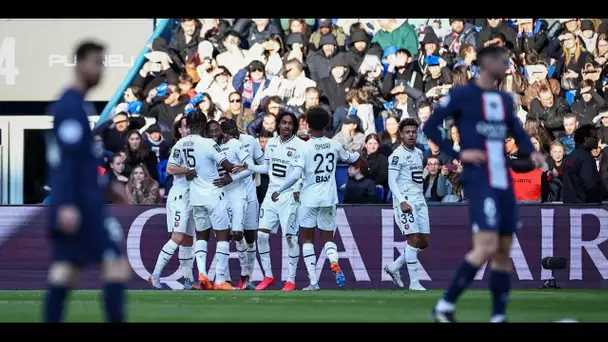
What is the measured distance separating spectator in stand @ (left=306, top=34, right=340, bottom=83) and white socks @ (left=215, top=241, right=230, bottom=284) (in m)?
4.88

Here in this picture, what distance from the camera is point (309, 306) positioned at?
13.1 metres

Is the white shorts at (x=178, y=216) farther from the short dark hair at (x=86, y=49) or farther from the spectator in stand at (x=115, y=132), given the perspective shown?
the short dark hair at (x=86, y=49)

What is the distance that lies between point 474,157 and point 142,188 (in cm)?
964

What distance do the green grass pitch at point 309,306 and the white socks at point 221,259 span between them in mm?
978

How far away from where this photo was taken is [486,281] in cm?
1823

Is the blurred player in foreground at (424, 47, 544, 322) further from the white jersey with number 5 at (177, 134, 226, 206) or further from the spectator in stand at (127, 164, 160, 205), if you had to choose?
the spectator in stand at (127, 164, 160, 205)

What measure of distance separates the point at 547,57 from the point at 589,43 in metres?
0.90

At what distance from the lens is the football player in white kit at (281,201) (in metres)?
17.3

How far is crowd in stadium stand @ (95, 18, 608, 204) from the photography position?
61.9ft

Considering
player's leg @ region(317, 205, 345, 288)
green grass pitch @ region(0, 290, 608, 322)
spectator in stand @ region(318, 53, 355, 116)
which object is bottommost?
green grass pitch @ region(0, 290, 608, 322)

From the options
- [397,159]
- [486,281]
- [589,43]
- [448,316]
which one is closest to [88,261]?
[448,316]

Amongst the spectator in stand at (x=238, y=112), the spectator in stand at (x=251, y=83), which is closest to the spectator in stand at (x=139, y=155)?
the spectator in stand at (x=238, y=112)

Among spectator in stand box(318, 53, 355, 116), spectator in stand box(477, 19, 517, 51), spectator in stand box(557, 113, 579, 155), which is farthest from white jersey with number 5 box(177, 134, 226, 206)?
spectator in stand box(477, 19, 517, 51)
